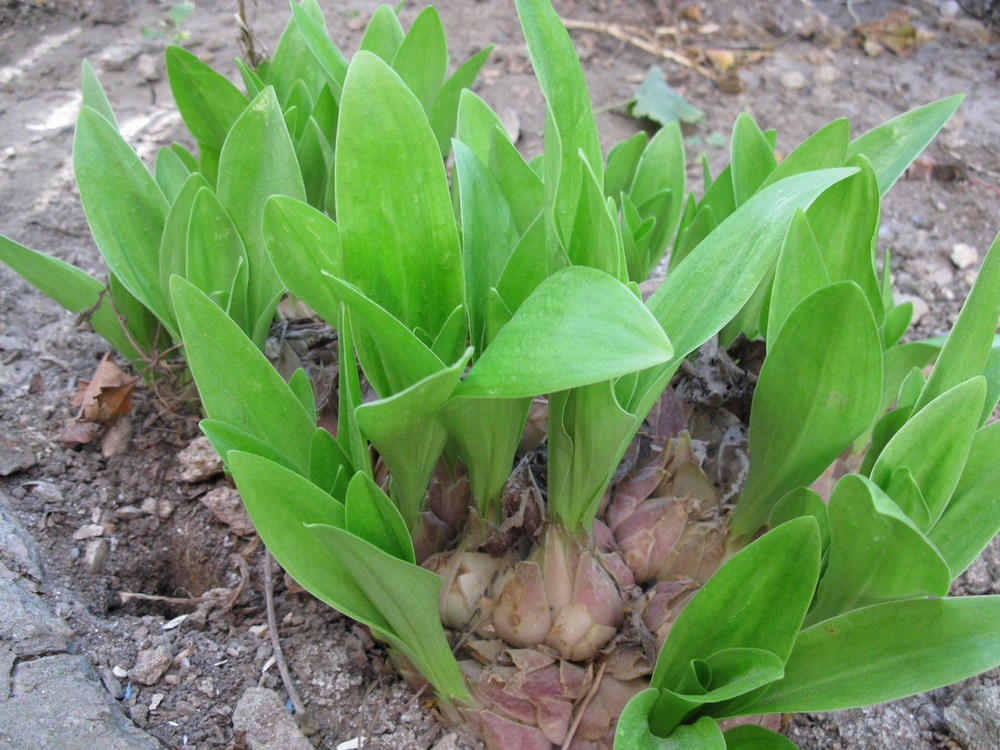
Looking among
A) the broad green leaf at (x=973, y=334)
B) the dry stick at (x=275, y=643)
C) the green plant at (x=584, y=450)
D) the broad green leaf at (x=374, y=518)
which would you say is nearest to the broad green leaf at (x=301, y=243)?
the green plant at (x=584, y=450)

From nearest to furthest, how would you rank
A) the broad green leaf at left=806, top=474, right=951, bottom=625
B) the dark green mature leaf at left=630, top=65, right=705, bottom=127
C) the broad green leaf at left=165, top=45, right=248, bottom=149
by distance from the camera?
1. the broad green leaf at left=806, top=474, right=951, bottom=625
2. the broad green leaf at left=165, top=45, right=248, bottom=149
3. the dark green mature leaf at left=630, top=65, right=705, bottom=127

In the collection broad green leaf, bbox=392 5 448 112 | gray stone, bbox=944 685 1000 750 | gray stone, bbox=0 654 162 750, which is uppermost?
broad green leaf, bbox=392 5 448 112

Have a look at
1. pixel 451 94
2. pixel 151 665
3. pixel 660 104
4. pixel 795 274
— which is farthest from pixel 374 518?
pixel 660 104

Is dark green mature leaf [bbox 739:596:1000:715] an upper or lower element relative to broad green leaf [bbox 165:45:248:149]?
lower

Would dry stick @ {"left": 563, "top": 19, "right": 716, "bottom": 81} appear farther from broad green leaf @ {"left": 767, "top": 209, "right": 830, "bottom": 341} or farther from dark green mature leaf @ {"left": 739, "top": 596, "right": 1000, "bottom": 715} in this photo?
dark green mature leaf @ {"left": 739, "top": 596, "right": 1000, "bottom": 715}

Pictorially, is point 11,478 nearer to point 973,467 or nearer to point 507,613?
point 507,613

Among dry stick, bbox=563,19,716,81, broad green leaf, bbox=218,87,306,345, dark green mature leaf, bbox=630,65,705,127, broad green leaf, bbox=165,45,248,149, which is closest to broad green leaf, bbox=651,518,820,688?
broad green leaf, bbox=218,87,306,345

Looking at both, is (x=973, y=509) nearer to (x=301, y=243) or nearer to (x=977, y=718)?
(x=977, y=718)
